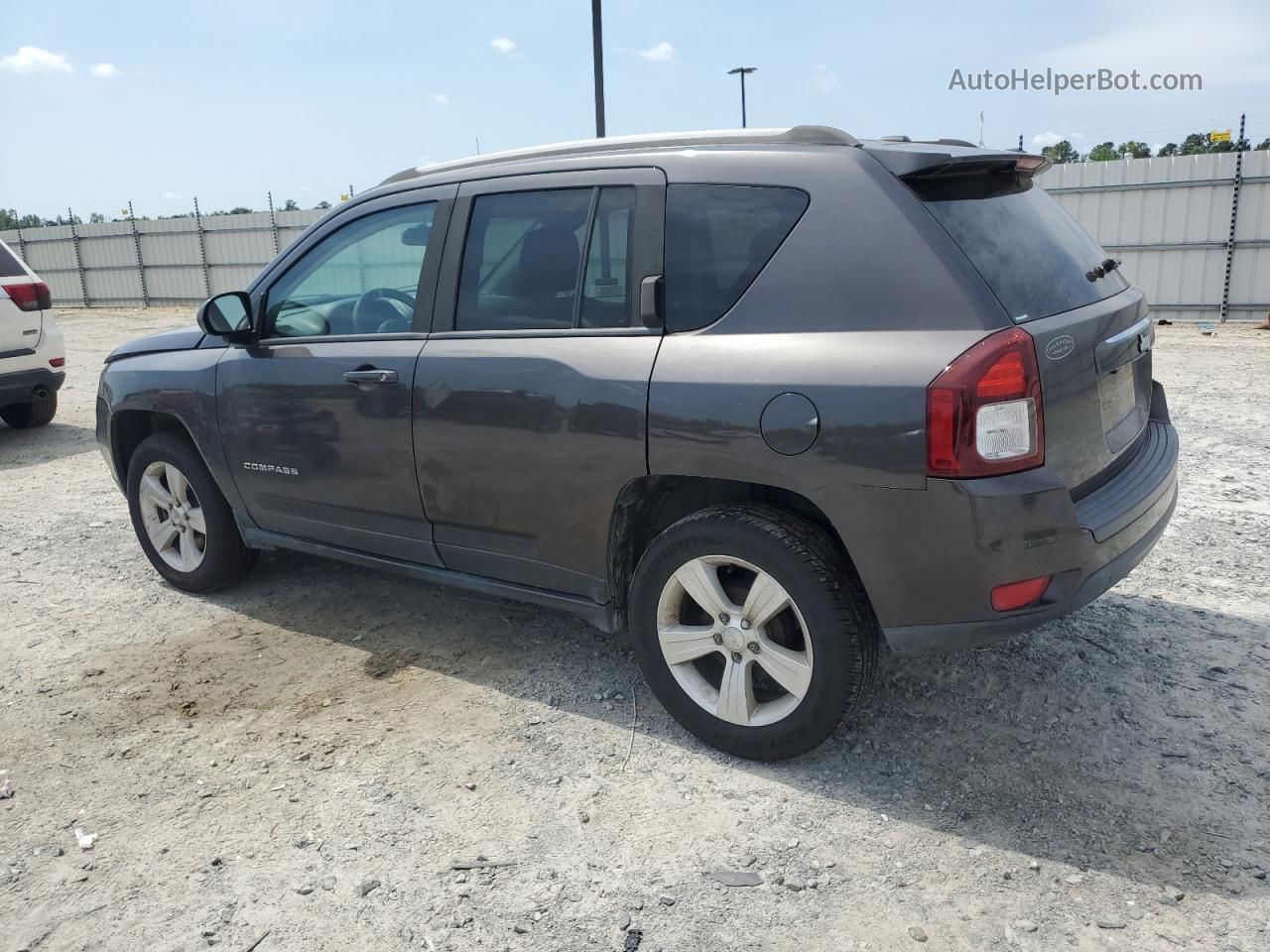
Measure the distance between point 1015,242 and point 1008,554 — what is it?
945mm

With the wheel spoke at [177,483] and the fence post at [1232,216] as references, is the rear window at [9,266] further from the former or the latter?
the fence post at [1232,216]

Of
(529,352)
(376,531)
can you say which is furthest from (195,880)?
(529,352)

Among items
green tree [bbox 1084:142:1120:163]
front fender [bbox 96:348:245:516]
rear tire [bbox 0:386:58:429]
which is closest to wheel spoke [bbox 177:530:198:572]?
front fender [bbox 96:348:245:516]

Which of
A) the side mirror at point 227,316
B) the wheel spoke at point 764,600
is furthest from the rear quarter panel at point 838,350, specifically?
the side mirror at point 227,316

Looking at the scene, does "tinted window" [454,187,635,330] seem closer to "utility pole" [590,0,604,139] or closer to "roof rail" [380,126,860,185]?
"roof rail" [380,126,860,185]

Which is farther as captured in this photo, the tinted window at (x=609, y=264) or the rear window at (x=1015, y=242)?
the tinted window at (x=609, y=264)

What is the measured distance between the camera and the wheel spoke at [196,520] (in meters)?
4.57

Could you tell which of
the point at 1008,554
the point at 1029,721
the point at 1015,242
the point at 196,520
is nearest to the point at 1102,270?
the point at 1015,242

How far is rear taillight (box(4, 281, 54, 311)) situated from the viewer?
8.30 meters

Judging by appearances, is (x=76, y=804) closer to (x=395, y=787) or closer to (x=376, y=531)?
(x=395, y=787)

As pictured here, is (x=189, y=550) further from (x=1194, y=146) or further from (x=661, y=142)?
(x=1194, y=146)

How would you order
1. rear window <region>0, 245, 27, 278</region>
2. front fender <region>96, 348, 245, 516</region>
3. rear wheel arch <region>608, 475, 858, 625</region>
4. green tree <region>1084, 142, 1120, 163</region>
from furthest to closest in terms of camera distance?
green tree <region>1084, 142, 1120, 163</region> → rear window <region>0, 245, 27, 278</region> → front fender <region>96, 348, 245, 516</region> → rear wheel arch <region>608, 475, 858, 625</region>

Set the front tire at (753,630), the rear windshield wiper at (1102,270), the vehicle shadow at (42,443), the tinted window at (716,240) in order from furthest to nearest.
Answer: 1. the vehicle shadow at (42,443)
2. the rear windshield wiper at (1102,270)
3. the tinted window at (716,240)
4. the front tire at (753,630)

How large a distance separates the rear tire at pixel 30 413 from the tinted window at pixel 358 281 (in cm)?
644
